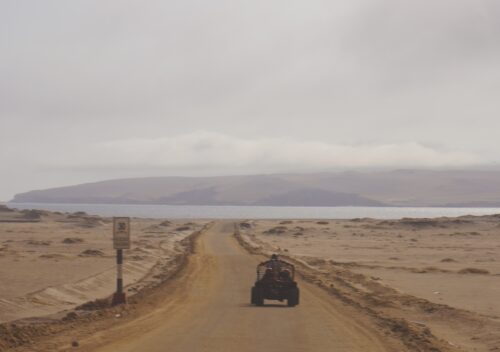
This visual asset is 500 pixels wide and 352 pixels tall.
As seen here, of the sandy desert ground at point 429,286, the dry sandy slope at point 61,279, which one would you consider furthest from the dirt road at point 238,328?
the dry sandy slope at point 61,279

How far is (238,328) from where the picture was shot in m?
19.8

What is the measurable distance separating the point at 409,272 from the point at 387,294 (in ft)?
47.9

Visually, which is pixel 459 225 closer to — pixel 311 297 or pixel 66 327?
pixel 311 297

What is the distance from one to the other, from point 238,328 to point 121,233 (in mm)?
8497

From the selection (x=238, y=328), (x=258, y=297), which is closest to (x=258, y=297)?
(x=258, y=297)

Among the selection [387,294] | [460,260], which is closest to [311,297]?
[387,294]

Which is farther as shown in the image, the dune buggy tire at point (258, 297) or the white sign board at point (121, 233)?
the white sign board at point (121, 233)

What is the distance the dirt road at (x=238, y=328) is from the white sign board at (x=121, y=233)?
2.65 m

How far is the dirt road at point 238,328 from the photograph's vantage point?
16.8m

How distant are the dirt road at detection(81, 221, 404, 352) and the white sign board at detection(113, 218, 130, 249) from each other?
265 centimetres

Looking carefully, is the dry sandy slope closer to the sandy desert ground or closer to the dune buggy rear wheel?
the dune buggy rear wheel

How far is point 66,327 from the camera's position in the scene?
64.8 feet

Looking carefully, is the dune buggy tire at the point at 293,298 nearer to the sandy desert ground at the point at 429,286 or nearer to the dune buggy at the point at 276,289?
the dune buggy at the point at 276,289

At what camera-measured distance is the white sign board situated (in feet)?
87.7
